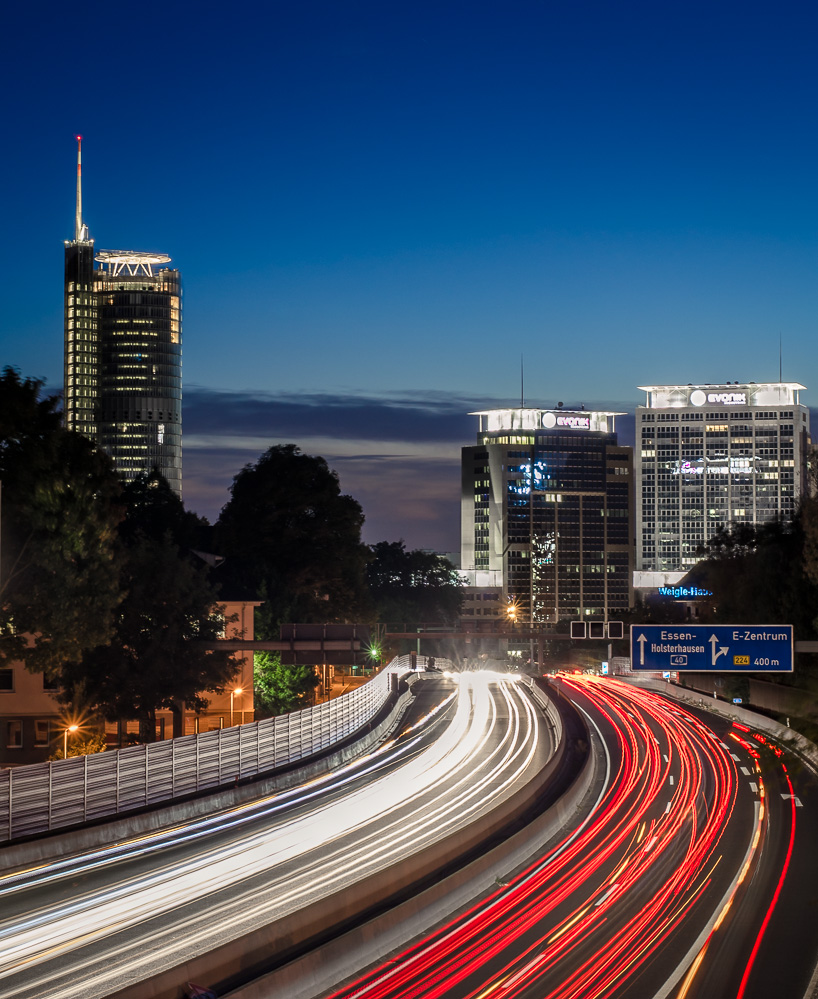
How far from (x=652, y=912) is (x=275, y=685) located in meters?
69.1

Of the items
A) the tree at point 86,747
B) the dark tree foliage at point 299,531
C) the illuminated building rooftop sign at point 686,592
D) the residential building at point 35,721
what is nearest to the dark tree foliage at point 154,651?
the residential building at point 35,721

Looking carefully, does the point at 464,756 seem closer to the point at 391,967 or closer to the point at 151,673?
the point at 151,673

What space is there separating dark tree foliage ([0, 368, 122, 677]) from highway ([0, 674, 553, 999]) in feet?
38.5

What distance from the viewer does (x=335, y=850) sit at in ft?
106

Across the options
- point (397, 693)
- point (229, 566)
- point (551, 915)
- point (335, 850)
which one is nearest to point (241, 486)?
point (229, 566)

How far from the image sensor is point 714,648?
42.5 m

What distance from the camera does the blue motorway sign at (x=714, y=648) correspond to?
136 ft

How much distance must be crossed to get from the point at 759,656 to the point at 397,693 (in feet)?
160

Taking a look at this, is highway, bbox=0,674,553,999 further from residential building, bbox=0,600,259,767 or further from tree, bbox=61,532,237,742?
residential building, bbox=0,600,259,767

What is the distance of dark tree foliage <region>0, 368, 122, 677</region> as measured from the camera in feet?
155

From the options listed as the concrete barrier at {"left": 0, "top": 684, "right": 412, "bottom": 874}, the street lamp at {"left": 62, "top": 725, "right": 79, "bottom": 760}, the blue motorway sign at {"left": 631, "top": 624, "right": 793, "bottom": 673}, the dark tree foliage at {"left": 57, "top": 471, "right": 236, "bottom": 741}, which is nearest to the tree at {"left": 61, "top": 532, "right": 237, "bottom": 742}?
the dark tree foliage at {"left": 57, "top": 471, "right": 236, "bottom": 741}

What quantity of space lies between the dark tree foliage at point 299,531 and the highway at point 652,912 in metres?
64.0

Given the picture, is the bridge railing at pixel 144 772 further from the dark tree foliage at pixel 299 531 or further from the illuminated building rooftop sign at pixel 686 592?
the illuminated building rooftop sign at pixel 686 592

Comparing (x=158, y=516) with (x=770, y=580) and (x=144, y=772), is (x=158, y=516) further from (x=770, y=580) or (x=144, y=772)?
(x=144, y=772)
